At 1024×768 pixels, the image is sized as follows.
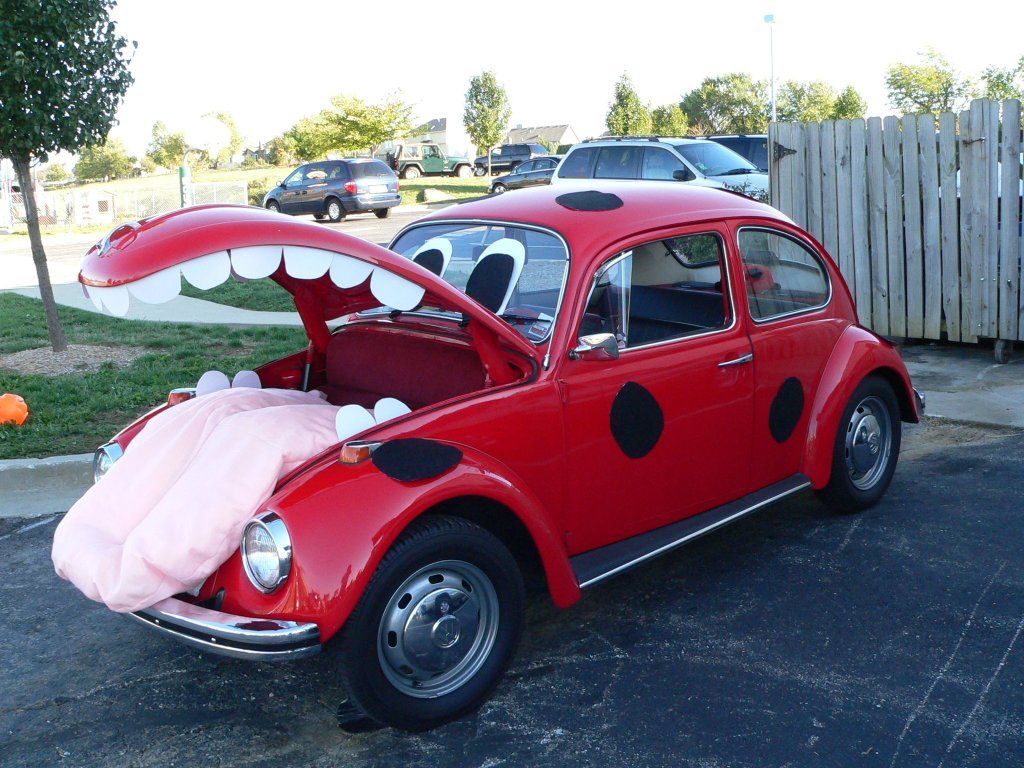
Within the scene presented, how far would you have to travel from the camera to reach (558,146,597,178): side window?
1495 centimetres

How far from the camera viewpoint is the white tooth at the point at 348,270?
329cm

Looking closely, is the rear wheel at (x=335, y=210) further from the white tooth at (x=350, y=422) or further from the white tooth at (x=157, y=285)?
the white tooth at (x=157, y=285)

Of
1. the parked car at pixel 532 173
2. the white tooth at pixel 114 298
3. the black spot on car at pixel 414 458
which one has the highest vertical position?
the parked car at pixel 532 173

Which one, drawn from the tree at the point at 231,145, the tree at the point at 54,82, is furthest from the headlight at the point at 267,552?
the tree at the point at 231,145

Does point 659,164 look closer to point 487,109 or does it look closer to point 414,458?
point 414,458

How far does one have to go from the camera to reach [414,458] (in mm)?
3262

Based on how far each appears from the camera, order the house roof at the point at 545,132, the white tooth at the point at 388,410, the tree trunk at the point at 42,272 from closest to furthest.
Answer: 1. the white tooth at the point at 388,410
2. the tree trunk at the point at 42,272
3. the house roof at the point at 545,132

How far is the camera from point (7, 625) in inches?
169

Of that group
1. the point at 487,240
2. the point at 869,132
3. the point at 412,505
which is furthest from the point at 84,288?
the point at 869,132

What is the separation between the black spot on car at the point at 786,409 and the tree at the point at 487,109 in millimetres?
47436

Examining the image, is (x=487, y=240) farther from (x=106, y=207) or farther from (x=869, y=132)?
(x=106, y=207)

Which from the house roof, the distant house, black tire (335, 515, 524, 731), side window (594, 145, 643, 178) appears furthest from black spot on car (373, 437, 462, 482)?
the distant house

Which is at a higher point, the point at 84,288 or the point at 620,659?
the point at 84,288

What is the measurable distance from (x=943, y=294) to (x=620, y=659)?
230 inches
